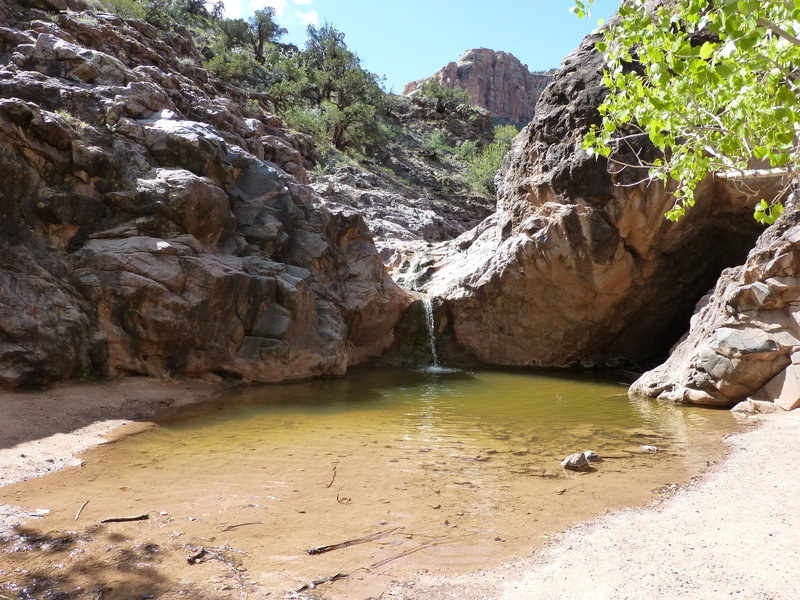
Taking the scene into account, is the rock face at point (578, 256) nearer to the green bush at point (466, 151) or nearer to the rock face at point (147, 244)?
the rock face at point (147, 244)

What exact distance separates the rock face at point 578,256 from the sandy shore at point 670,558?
44.6 feet

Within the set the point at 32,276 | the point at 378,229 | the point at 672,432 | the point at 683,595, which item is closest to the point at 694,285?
the point at 672,432

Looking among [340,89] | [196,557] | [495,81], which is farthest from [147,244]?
[495,81]

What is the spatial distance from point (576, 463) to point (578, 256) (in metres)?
13.0

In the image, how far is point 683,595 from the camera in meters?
3.74

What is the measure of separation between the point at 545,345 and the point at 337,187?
16.7m

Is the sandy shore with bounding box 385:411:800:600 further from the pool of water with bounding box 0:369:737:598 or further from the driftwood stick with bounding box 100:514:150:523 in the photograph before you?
the driftwood stick with bounding box 100:514:150:523

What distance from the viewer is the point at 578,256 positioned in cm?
1903

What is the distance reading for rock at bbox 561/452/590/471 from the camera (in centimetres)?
722

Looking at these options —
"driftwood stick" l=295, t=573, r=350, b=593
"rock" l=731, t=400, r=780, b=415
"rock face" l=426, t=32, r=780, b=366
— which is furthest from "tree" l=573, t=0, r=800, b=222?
"rock face" l=426, t=32, r=780, b=366

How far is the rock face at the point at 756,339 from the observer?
1147 centimetres

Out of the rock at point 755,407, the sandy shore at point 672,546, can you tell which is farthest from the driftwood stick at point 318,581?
the rock at point 755,407

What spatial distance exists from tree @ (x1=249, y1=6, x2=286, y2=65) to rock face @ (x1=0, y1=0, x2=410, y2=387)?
124ft

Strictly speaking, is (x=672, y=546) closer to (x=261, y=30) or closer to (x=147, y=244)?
(x=147, y=244)
